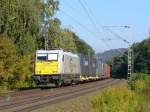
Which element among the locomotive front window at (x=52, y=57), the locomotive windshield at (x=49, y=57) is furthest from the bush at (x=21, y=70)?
the locomotive front window at (x=52, y=57)

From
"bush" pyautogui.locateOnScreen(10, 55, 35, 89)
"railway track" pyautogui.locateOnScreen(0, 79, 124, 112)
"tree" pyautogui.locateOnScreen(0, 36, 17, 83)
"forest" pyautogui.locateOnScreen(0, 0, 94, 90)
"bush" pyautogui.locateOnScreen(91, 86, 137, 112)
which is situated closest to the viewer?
"bush" pyautogui.locateOnScreen(91, 86, 137, 112)

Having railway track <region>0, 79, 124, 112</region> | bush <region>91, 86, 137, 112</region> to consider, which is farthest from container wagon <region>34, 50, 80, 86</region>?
bush <region>91, 86, 137, 112</region>

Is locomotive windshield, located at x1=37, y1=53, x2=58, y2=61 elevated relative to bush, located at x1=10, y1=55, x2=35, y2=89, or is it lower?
elevated

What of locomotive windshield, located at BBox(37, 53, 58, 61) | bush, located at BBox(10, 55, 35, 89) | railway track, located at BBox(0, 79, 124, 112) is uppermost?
locomotive windshield, located at BBox(37, 53, 58, 61)

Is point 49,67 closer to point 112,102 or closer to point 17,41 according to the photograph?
point 17,41

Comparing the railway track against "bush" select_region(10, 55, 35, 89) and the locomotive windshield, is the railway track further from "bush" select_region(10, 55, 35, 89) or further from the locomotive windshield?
"bush" select_region(10, 55, 35, 89)

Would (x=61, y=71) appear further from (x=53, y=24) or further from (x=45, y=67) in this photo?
(x=53, y=24)

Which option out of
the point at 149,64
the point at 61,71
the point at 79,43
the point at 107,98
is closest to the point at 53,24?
the point at 149,64

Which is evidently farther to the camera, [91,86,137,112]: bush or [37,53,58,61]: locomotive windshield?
[37,53,58,61]: locomotive windshield

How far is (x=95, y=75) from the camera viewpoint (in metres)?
89.4

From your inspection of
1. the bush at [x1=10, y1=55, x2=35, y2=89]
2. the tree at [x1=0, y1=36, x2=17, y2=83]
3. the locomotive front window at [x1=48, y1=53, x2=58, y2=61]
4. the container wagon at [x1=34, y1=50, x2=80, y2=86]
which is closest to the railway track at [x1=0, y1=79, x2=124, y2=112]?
the container wagon at [x1=34, y1=50, x2=80, y2=86]

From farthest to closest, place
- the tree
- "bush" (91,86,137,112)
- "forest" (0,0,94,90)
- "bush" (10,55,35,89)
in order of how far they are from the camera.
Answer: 1. "bush" (10,55,35,89)
2. "forest" (0,0,94,90)
3. the tree
4. "bush" (91,86,137,112)

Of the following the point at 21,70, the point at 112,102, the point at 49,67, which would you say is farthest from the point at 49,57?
the point at 112,102

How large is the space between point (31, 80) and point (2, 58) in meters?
13.7
